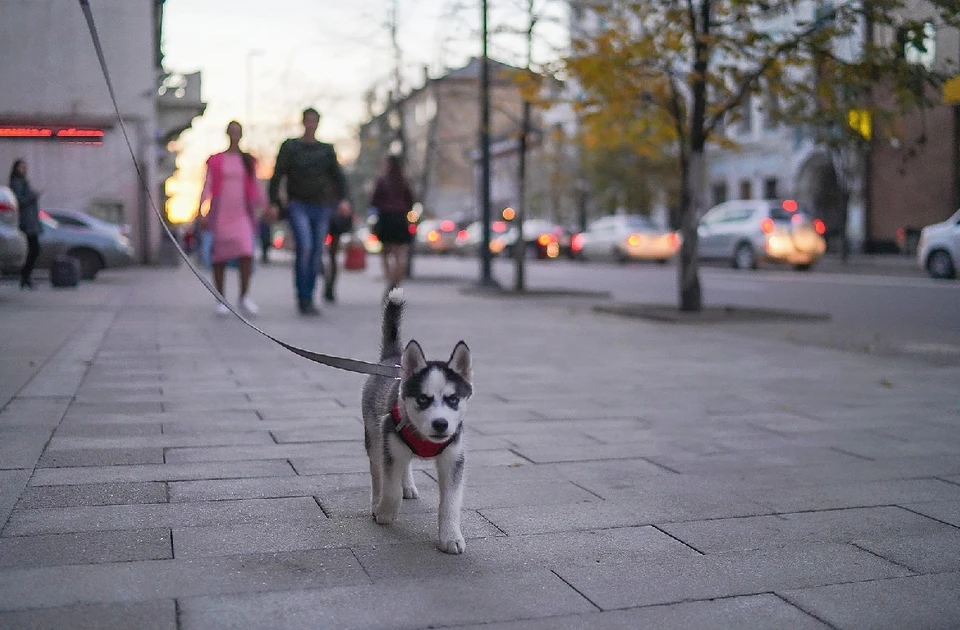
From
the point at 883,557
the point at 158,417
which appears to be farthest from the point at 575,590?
the point at 158,417

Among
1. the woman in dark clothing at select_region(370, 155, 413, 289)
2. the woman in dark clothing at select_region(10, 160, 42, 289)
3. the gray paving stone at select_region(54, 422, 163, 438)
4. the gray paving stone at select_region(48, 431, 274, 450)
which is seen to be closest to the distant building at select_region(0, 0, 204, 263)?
the gray paving stone at select_region(54, 422, 163, 438)

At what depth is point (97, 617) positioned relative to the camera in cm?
327

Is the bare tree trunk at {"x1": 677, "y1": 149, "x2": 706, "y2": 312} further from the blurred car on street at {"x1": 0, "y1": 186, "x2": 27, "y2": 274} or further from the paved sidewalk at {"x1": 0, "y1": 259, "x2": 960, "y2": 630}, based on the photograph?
the blurred car on street at {"x1": 0, "y1": 186, "x2": 27, "y2": 274}

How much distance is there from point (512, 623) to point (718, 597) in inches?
25.9

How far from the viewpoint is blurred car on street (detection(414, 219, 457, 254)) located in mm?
54250

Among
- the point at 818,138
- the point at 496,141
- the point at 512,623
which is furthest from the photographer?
the point at 496,141

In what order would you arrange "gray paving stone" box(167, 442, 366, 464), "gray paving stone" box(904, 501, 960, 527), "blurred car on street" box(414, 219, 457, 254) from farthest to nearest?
"blurred car on street" box(414, 219, 457, 254), "gray paving stone" box(167, 442, 366, 464), "gray paving stone" box(904, 501, 960, 527)

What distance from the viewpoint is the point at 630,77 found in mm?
13891

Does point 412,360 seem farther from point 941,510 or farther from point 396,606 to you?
point 941,510

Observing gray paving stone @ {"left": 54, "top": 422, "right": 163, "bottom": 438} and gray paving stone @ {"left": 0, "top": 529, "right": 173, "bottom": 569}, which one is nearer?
gray paving stone @ {"left": 0, "top": 529, "right": 173, "bottom": 569}

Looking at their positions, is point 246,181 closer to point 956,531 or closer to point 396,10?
point 956,531

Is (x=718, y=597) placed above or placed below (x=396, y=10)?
below

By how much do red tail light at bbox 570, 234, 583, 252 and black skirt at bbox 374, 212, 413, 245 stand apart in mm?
26356

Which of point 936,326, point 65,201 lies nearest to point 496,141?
point 65,201
